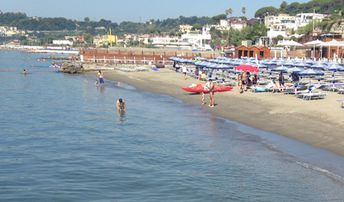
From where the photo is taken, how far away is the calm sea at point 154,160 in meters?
14.5

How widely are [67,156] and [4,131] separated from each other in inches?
268

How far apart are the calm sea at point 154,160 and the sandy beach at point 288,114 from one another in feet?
2.46

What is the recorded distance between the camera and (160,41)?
7288 inches

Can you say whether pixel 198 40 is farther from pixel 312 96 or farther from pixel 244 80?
pixel 312 96

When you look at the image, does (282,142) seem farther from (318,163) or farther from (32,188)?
(32,188)

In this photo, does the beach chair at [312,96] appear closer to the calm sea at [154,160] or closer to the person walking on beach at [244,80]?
the calm sea at [154,160]

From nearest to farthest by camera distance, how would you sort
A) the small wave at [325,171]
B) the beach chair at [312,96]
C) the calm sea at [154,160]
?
1. the calm sea at [154,160]
2. the small wave at [325,171]
3. the beach chair at [312,96]

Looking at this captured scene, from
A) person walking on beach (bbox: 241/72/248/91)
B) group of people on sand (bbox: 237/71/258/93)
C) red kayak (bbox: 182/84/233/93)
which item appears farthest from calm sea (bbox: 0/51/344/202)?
person walking on beach (bbox: 241/72/248/91)

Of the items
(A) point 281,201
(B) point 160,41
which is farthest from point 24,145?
(B) point 160,41

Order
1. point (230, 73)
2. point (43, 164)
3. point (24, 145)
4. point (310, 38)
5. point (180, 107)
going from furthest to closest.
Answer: point (310, 38)
point (230, 73)
point (180, 107)
point (24, 145)
point (43, 164)

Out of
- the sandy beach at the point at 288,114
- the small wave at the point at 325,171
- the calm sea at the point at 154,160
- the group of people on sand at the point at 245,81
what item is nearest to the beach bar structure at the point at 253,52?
the group of people on sand at the point at 245,81

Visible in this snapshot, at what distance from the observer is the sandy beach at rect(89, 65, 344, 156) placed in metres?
20.5

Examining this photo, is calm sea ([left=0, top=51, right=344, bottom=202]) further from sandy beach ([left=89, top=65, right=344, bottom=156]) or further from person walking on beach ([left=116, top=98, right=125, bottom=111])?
sandy beach ([left=89, top=65, right=344, bottom=156])

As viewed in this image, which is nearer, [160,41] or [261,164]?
[261,164]
